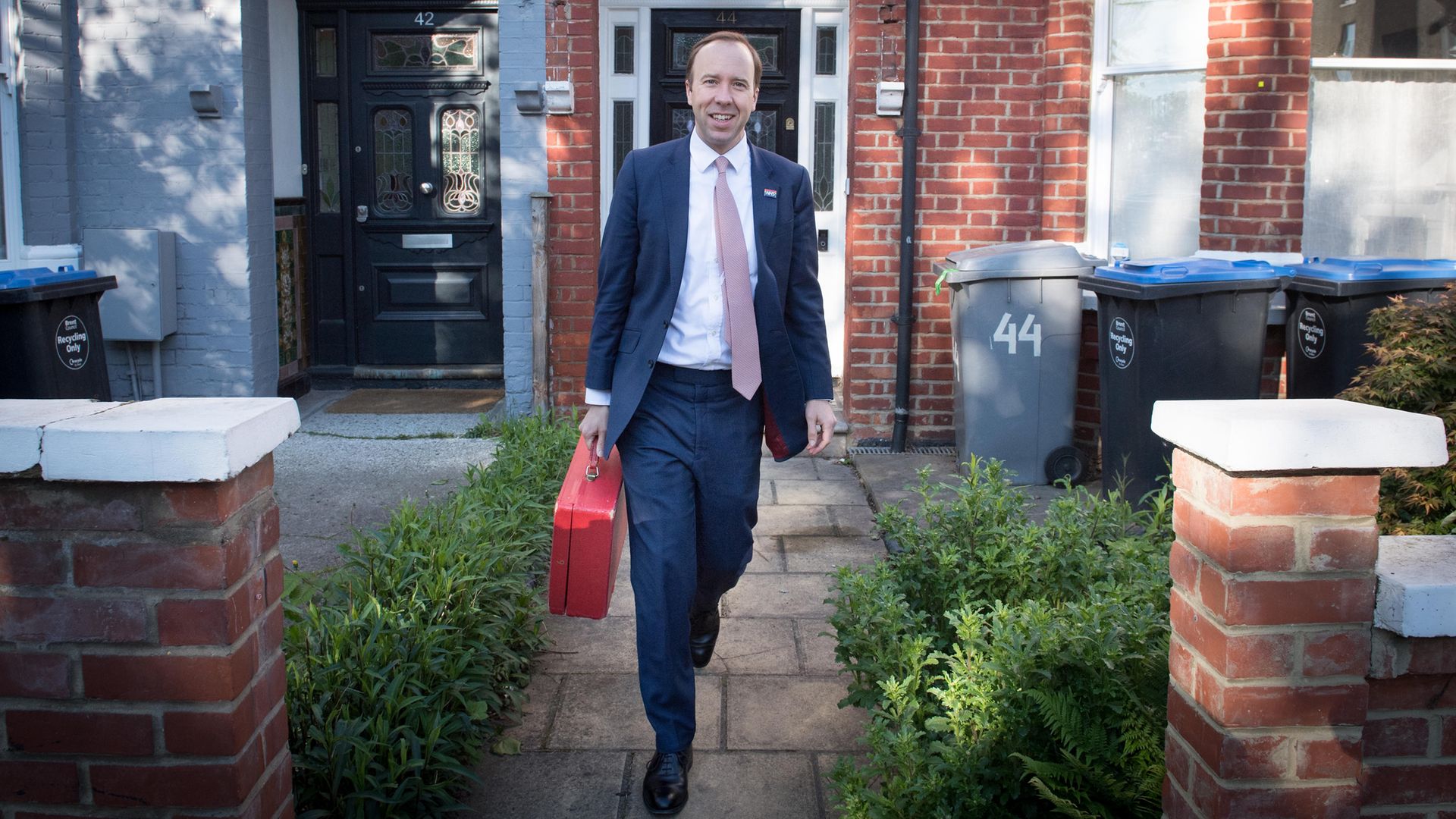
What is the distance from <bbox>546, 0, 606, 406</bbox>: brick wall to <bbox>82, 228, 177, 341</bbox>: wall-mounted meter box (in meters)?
2.27

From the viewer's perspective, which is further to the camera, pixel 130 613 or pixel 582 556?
pixel 582 556

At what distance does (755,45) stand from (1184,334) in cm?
373

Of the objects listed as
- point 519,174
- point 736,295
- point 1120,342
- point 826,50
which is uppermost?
point 826,50

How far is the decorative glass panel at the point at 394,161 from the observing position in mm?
9109

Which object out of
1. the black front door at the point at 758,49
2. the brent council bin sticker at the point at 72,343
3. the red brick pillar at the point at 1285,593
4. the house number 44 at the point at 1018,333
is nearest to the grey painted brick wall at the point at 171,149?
Answer: the brent council bin sticker at the point at 72,343

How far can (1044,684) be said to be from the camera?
10.7 ft

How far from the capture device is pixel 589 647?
4840 millimetres

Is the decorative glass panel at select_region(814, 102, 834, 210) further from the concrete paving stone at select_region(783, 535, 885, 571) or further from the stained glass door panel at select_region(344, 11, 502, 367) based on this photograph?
the concrete paving stone at select_region(783, 535, 885, 571)

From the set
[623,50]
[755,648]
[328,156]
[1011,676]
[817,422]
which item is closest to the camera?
[1011,676]

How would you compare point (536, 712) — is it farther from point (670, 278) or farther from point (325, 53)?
point (325, 53)

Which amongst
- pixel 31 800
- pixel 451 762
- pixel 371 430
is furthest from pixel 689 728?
pixel 371 430

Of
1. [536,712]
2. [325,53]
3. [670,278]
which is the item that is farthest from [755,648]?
[325,53]

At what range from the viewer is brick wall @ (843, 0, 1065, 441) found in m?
7.61

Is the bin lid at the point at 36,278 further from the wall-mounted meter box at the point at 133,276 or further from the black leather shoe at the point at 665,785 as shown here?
the black leather shoe at the point at 665,785
